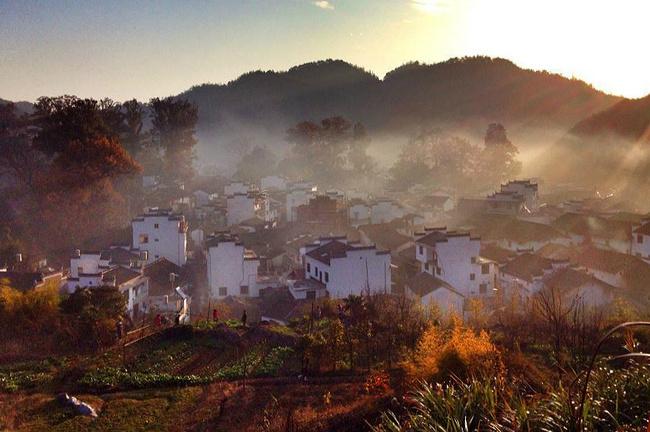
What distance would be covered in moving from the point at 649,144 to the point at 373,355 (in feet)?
146

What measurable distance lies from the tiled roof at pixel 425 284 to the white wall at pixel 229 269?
5728 millimetres

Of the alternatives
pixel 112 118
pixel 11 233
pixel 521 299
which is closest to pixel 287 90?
pixel 112 118

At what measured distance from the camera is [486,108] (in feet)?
Result: 238

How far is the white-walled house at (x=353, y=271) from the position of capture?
61.7ft

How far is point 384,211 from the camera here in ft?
109

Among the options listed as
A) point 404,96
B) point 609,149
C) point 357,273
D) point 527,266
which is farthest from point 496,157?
point 404,96

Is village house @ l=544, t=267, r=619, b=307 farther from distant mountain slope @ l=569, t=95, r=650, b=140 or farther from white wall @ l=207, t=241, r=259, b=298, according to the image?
distant mountain slope @ l=569, t=95, r=650, b=140

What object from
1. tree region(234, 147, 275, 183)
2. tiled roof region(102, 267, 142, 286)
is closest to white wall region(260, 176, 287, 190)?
tree region(234, 147, 275, 183)

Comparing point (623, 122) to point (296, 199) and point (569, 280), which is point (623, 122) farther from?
point (569, 280)

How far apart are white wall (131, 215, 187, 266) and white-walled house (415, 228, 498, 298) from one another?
33.4 feet

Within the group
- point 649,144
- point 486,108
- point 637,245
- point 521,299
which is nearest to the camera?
point 521,299

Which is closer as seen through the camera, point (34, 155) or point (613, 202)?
point (34, 155)

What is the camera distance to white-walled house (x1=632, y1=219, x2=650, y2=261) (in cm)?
2262

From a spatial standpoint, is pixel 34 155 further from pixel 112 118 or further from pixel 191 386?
pixel 191 386
